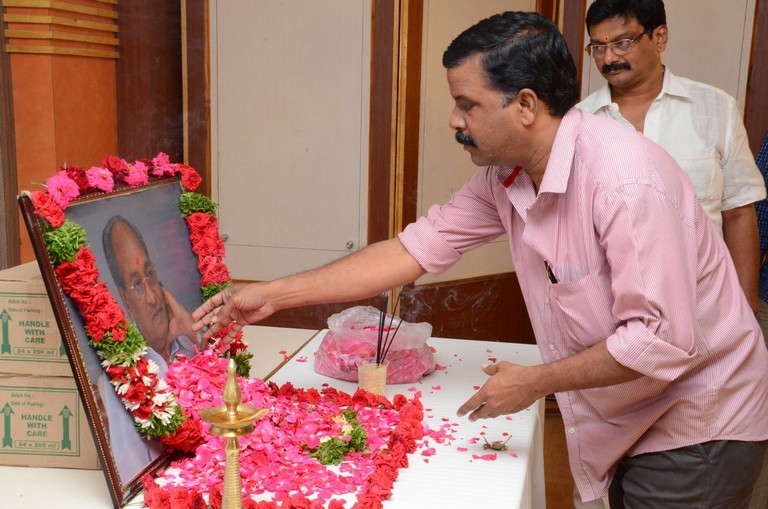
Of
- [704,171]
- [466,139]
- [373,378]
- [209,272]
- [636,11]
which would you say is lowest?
[373,378]

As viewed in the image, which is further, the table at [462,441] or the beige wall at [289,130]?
the beige wall at [289,130]

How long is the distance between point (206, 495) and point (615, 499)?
3.11 feet

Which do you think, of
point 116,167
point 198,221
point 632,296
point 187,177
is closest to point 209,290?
point 198,221

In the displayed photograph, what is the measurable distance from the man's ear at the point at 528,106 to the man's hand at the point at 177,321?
81cm

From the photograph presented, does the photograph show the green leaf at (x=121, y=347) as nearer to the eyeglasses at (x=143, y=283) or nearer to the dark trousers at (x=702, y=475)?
the eyeglasses at (x=143, y=283)

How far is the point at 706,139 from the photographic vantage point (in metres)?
2.66

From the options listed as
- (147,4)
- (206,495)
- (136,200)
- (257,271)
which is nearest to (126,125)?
(147,4)

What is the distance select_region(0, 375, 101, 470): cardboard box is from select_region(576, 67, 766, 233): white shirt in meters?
1.78

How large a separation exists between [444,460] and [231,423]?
0.64m

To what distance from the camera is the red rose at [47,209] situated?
1348 mm

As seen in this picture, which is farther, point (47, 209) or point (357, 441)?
point (357, 441)

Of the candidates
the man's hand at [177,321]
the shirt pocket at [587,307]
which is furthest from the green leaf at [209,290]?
the shirt pocket at [587,307]

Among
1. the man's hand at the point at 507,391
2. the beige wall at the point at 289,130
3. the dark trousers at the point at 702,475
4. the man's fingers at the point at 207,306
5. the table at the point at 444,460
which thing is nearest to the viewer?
the table at the point at 444,460

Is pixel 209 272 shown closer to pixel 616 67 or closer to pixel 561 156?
pixel 561 156
